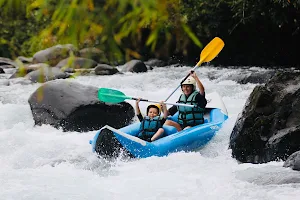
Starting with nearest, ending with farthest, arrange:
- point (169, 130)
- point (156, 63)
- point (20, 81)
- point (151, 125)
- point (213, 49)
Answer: point (151, 125) < point (169, 130) < point (213, 49) < point (20, 81) < point (156, 63)

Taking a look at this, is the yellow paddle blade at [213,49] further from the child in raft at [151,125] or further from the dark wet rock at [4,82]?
the dark wet rock at [4,82]

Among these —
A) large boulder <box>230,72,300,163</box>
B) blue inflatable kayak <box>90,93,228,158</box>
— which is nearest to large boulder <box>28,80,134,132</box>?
blue inflatable kayak <box>90,93,228,158</box>

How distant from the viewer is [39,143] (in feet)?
18.4

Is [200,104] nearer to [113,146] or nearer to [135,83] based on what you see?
[113,146]

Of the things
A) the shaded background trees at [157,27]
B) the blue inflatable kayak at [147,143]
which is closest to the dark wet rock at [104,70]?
the shaded background trees at [157,27]

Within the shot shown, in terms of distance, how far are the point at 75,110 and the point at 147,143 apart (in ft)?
5.20

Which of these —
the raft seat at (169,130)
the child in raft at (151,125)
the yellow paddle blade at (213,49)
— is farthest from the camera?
the yellow paddle blade at (213,49)

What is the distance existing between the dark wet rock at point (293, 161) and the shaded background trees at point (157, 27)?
1439mm

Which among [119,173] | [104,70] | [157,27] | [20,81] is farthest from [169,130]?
[104,70]

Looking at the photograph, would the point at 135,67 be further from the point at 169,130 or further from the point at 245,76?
the point at 169,130

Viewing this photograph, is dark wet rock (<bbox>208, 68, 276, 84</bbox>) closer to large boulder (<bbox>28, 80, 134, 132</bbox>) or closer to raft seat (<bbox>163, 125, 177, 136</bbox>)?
large boulder (<bbox>28, 80, 134, 132</bbox>)

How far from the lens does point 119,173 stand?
4590mm

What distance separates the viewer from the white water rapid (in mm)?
3807

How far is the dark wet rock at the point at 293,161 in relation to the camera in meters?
3.91
